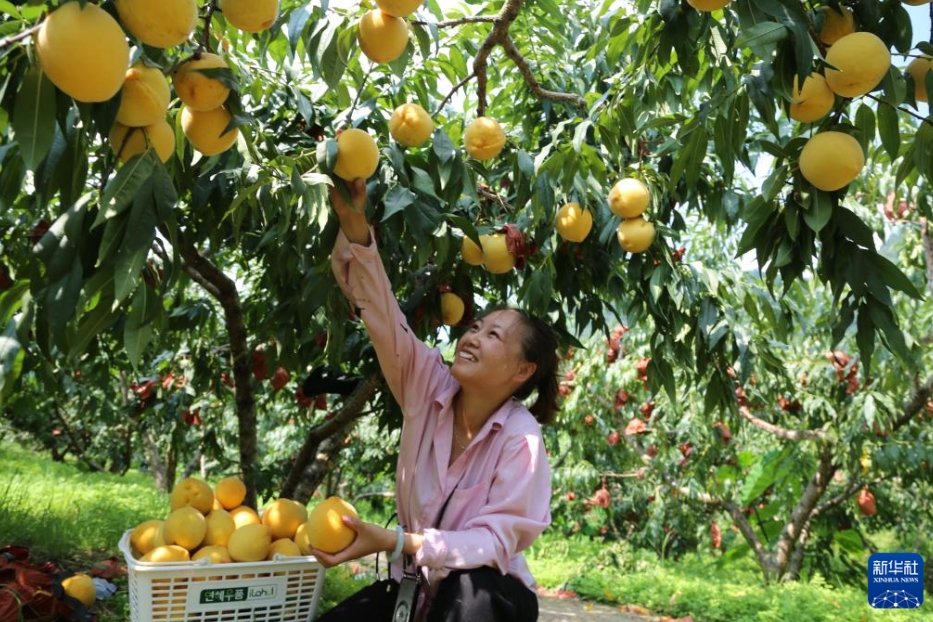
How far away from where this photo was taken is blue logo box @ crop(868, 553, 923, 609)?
565 cm

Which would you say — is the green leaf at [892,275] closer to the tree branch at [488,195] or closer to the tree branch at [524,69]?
the tree branch at [524,69]

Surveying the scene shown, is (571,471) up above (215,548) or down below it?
below

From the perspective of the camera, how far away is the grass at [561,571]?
12.4 ft

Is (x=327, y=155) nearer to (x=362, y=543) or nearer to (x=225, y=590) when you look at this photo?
(x=362, y=543)

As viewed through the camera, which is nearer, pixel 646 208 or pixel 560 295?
pixel 646 208

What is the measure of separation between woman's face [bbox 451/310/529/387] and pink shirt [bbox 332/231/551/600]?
0.27 feet

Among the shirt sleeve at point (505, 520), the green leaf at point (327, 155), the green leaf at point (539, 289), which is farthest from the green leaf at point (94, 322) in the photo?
the green leaf at point (539, 289)

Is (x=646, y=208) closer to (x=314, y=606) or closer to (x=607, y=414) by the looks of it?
(x=314, y=606)

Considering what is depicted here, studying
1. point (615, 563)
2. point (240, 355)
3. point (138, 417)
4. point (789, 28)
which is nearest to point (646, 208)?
point (789, 28)

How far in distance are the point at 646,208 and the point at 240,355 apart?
1.70 meters

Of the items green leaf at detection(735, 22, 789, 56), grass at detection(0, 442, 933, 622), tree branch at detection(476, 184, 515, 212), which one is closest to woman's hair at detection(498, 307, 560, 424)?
tree branch at detection(476, 184, 515, 212)

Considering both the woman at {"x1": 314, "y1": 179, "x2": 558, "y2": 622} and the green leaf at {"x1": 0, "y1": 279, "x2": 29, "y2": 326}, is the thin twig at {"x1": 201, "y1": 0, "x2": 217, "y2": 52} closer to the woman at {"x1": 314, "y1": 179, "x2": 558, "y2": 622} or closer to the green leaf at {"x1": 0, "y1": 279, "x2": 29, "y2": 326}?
the green leaf at {"x1": 0, "y1": 279, "x2": 29, "y2": 326}

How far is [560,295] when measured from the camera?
274 centimetres

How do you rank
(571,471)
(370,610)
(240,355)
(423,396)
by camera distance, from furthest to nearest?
(571,471)
(240,355)
(423,396)
(370,610)
